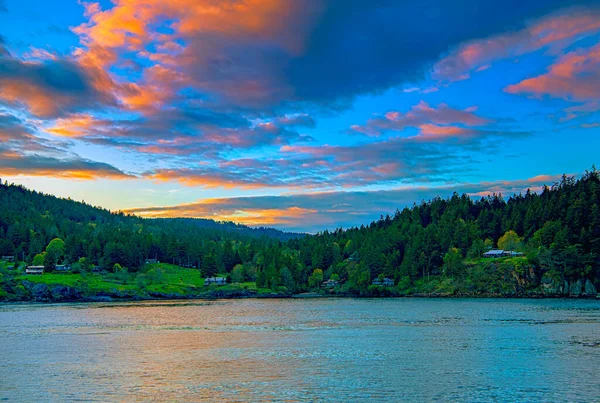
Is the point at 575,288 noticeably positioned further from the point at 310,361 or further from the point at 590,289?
the point at 310,361

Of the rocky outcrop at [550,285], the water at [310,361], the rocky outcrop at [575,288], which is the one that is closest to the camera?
the water at [310,361]

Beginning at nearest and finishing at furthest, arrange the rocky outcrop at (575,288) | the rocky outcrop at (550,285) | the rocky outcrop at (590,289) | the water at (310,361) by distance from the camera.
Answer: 1. the water at (310,361)
2. the rocky outcrop at (590,289)
3. the rocky outcrop at (575,288)
4. the rocky outcrop at (550,285)

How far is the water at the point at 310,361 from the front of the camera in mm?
43719

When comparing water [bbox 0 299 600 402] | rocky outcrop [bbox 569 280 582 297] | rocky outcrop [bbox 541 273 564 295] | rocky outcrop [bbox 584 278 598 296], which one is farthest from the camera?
rocky outcrop [bbox 541 273 564 295]

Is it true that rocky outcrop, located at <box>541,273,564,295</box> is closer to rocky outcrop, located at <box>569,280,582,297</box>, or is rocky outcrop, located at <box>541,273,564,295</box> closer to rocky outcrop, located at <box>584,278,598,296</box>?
rocky outcrop, located at <box>569,280,582,297</box>

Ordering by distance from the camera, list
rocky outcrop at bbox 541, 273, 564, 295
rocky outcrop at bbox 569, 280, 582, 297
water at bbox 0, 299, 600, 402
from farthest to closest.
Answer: rocky outcrop at bbox 541, 273, 564, 295 → rocky outcrop at bbox 569, 280, 582, 297 → water at bbox 0, 299, 600, 402

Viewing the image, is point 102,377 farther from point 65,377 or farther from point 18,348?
point 18,348

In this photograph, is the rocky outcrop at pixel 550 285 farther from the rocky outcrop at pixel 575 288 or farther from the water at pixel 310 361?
the water at pixel 310 361

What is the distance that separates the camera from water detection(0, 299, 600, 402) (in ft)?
143

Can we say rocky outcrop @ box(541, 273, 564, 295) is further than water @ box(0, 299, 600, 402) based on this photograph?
Yes

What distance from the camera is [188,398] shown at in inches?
1671

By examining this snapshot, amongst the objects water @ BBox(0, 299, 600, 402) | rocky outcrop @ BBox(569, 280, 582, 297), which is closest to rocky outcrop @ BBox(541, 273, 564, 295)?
rocky outcrop @ BBox(569, 280, 582, 297)

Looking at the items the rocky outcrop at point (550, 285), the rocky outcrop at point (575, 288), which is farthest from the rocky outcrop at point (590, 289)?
the rocky outcrop at point (550, 285)

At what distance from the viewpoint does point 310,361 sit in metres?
59.2
